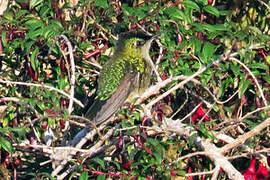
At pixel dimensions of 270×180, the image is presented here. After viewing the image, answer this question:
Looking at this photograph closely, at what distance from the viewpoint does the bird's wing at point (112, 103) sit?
535cm

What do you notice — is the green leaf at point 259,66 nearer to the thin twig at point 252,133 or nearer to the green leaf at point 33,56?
the thin twig at point 252,133

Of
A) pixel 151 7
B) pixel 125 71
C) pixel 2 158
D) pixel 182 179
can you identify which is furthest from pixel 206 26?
pixel 2 158

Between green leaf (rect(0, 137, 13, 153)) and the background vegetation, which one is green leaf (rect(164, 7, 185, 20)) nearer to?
the background vegetation

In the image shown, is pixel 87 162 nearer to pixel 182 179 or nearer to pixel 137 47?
pixel 182 179

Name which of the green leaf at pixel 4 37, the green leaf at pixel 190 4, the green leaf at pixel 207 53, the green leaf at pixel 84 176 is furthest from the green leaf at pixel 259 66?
the green leaf at pixel 4 37

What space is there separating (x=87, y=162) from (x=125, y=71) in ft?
4.25

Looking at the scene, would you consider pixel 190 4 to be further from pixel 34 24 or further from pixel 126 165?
pixel 126 165

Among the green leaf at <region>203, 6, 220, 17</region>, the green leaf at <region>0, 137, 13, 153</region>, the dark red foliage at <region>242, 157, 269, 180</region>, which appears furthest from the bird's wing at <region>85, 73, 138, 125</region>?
the dark red foliage at <region>242, 157, 269, 180</region>

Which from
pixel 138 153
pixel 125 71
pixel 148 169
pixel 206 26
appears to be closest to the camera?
pixel 148 169

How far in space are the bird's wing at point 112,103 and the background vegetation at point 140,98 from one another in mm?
115

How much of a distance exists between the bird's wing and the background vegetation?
12 cm

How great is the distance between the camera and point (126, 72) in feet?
19.4

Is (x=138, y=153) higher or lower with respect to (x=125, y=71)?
lower

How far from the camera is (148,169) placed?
15.7 feet
